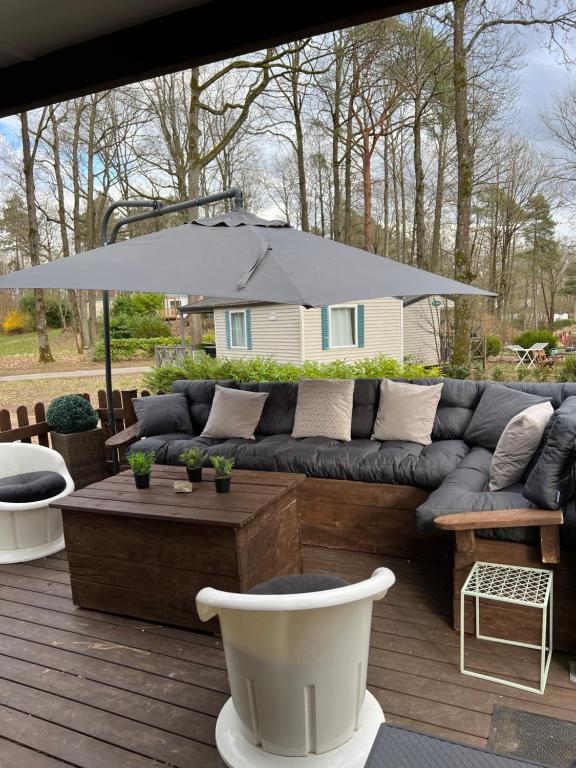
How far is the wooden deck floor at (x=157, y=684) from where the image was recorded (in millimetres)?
1924

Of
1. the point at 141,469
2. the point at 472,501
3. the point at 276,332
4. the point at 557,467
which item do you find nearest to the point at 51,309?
the point at 276,332

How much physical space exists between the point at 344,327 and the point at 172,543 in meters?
10.8

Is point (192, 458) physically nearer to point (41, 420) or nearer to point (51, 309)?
point (41, 420)

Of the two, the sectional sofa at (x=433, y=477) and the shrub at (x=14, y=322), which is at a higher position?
the shrub at (x=14, y=322)

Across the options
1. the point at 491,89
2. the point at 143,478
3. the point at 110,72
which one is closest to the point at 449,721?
the point at 143,478

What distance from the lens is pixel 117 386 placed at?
37.8 feet

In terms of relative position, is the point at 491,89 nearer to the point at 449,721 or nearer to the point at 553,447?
the point at 553,447

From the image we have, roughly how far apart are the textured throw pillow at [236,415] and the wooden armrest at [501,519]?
2097 millimetres

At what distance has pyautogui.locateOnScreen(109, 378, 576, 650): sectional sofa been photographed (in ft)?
7.78

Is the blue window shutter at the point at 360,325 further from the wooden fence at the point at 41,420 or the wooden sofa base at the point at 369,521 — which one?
Result: the wooden sofa base at the point at 369,521

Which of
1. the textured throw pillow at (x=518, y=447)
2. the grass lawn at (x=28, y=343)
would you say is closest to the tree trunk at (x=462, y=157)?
the textured throw pillow at (x=518, y=447)

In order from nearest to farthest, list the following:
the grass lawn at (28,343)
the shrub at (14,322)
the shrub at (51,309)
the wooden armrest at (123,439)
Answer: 1. the wooden armrest at (123,439)
2. the grass lawn at (28,343)
3. the shrub at (51,309)
4. the shrub at (14,322)

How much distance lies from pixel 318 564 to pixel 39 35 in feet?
9.54

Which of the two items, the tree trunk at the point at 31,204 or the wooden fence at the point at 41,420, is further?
the tree trunk at the point at 31,204
